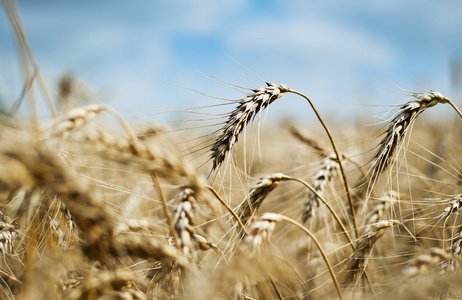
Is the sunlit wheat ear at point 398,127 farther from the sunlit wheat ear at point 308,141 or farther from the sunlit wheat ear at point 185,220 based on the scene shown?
the sunlit wheat ear at point 308,141

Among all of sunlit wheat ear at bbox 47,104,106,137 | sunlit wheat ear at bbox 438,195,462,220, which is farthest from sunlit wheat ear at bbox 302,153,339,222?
sunlit wheat ear at bbox 47,104,106,137

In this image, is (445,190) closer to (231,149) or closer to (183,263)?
(231,149)

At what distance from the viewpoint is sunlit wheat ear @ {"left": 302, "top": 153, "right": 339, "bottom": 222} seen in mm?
1854

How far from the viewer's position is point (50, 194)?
1061mm

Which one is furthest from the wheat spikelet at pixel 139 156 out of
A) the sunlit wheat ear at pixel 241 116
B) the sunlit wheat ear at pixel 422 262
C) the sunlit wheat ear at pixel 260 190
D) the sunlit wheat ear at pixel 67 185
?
the sunlit wheat ear at pixel 422 262

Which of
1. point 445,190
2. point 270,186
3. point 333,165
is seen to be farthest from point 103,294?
point 445,190

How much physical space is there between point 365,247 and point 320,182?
0.58 metres

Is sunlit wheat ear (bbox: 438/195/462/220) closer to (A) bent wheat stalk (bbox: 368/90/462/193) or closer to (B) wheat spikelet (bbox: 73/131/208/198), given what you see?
(A) bent wheat stalk (bbox: 368/90/462/193)

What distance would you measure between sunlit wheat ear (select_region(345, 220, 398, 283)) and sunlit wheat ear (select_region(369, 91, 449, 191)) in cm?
16

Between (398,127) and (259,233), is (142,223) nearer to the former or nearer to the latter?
(259,233)

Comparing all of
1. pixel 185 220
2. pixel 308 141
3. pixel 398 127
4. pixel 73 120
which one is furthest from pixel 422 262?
pixel 308 141

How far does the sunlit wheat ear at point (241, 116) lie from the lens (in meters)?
1.28

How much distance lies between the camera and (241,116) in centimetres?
132

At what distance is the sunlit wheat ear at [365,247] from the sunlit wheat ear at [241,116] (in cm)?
65
